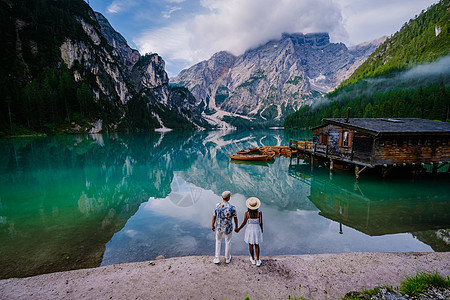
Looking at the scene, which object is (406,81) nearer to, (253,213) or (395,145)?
(395,145)

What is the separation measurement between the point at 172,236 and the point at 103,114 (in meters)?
124

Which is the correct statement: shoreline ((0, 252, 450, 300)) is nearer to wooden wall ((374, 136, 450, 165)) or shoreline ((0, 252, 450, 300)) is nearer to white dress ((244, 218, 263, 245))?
white dress ((244, 218, 263, 245))

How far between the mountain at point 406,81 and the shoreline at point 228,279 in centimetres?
10157

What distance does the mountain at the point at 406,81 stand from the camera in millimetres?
91438

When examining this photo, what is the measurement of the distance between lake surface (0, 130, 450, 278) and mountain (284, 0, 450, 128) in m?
86.6

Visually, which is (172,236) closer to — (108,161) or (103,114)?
(108,161)

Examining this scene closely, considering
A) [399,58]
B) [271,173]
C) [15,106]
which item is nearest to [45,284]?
[271,173]

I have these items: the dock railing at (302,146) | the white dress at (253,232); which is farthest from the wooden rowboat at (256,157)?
the white dress at (253,232)

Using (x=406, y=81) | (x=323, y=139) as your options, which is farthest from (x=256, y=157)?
(x=406, y=81)

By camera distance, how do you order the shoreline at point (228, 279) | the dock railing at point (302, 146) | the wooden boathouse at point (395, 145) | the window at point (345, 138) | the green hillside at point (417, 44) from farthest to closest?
the green hillside at point (417, 44) → the dock railing at point (302, 146) → the window at point (345, 138) → the wooden boathouse at point (395, 145) → the shoreline at point (228, 279)

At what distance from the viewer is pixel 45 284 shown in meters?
6.88

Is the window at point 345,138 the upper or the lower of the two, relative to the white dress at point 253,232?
upper

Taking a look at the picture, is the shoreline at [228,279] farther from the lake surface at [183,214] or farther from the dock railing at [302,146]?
the dock railing at [302,146]

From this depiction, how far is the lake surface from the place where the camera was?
1054cm
